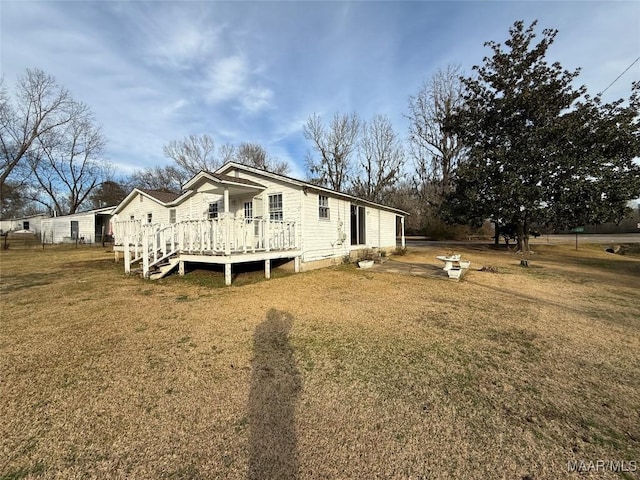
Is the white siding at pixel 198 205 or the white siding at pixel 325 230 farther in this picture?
the white siding at pixel 198 205

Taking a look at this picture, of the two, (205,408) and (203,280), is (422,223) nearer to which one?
(203,280)

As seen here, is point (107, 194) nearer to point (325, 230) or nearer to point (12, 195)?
point (12, 195)

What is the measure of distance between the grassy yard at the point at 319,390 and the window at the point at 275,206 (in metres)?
5.17

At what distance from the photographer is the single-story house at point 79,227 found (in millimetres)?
25672

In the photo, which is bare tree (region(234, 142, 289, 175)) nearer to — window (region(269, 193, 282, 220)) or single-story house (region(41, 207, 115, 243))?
single-story house (region(41, 207, 115, 243))

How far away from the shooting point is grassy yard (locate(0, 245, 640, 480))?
1.95 m

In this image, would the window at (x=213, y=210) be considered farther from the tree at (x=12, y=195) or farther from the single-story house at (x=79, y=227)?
the tree at (x=12, y=195)

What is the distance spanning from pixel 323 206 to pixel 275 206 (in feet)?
6.31

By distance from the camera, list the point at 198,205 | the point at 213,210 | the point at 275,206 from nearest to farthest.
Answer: the point at 275,206, the point at 213,210, the point at 198,205

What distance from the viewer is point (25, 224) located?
3591 cm

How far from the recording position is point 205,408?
8.30 feet

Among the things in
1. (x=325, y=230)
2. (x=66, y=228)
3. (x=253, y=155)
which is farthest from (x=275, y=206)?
(x=253, y=155)

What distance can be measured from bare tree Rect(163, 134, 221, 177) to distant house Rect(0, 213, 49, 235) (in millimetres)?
15675

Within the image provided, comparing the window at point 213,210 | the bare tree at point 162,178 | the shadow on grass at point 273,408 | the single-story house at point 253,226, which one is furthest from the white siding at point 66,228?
the shadow on grass at point 273,408
